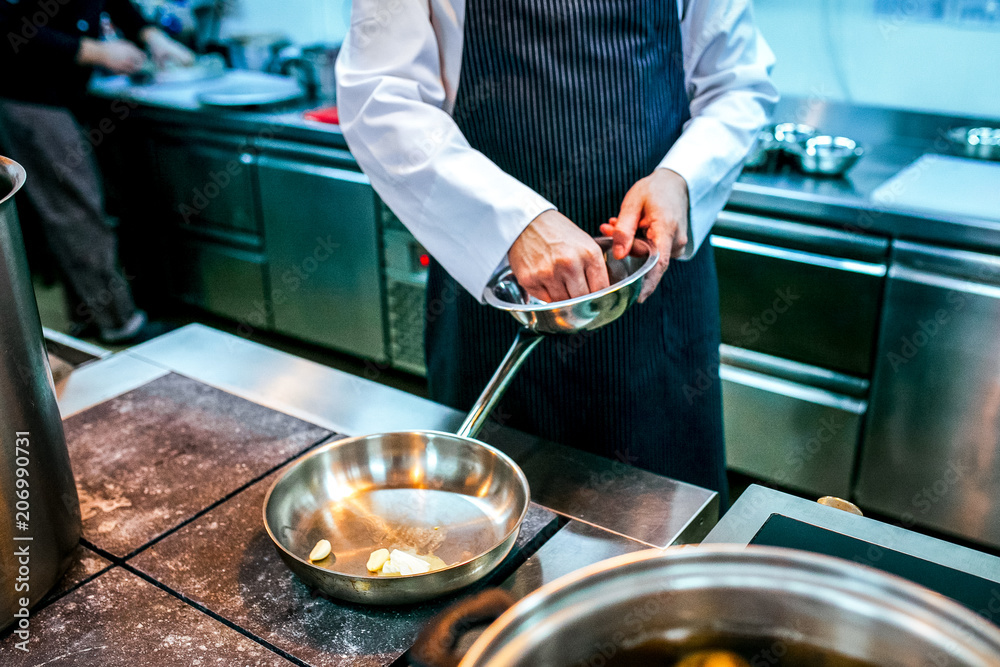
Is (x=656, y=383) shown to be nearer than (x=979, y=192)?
Yes

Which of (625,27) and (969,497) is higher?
(625,27)

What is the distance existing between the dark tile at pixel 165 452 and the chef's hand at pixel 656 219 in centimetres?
40

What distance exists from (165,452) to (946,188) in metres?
1.64

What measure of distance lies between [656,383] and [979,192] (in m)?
1.03

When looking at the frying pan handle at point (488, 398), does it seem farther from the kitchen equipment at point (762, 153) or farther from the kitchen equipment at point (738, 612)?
the kitchen equipment at point (762, 153)

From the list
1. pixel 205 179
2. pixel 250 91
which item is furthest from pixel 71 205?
pixel 250 91

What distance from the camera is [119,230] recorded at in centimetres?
326

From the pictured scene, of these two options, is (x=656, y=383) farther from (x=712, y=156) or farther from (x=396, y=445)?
(x=396, y=445)

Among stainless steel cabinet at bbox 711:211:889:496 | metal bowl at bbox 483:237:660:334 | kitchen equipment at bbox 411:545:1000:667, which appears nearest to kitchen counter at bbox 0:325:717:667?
metal bowl at bbox 483:237:660:334

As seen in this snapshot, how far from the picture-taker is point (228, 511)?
820 millimetres

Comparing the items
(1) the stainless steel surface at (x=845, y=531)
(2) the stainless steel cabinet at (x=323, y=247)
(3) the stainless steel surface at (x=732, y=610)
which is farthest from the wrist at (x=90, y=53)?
(3) the stainless steel surface at (x=732, y=610)

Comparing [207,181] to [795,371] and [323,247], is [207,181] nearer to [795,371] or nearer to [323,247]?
[323,247]

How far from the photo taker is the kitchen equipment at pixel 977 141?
2.05 metres

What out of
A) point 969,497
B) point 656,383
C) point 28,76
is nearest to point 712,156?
point 656,383
